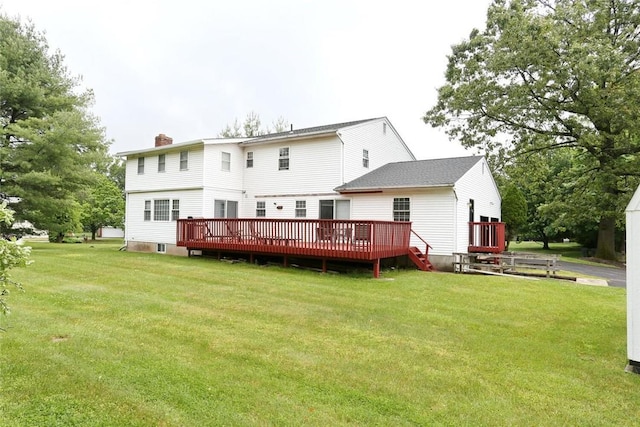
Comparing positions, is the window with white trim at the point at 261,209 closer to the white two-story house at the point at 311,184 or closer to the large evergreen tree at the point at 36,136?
the white two-story house at the point at 311,184

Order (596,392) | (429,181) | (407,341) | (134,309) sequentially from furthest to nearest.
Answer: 1. (429,181)
2. (134,309)
3. (407,341)
4. (596,392)

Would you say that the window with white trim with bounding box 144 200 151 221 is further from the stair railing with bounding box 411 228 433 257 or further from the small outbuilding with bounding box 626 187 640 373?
the small outbuilding with bounding box 626 187 640 373

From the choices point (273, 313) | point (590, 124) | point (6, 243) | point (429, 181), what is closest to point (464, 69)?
point (590, 124)

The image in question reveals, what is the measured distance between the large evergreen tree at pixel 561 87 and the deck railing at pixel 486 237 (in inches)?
302

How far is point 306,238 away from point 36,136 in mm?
14319

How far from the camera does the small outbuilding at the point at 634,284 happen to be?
4480 millimetres

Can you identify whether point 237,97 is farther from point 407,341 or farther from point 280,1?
point 407,341

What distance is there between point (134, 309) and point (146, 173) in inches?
588

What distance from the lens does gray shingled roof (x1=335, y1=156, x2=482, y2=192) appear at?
1405cm

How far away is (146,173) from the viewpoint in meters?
19.6

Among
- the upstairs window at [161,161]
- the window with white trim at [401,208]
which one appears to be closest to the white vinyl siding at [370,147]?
the window with white trim at [401,208]

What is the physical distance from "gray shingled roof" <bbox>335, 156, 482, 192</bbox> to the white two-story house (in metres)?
0.04

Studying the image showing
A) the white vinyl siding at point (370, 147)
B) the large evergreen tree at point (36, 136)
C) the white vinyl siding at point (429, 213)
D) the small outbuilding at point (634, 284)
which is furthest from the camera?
the large evergreen tree at point (36, 136)

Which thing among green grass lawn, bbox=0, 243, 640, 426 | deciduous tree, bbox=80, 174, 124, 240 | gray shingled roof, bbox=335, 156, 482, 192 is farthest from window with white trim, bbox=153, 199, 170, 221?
deciduous tree, bbox=80, 174, 124, 240
